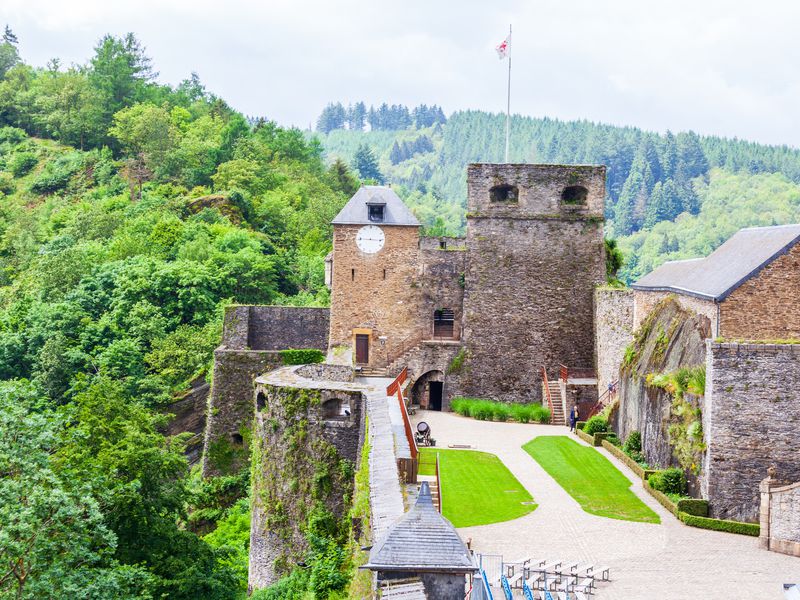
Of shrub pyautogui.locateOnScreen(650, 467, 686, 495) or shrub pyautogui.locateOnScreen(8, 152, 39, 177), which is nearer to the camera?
shrub pyautogui.locateOnScreen(650, 467, 686, 495)

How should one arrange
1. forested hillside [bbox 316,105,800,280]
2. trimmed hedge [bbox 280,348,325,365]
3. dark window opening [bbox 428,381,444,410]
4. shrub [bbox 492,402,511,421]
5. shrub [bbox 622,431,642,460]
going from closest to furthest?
shrub [bbox 622,431,642,460]
trimmed hedge [bbox 280,348,325,365]
shrub [bbox 492,402,511,421]
dark window opening [bbox 428,381,444,410]
forested hillside [bbox 316,105,800,280]

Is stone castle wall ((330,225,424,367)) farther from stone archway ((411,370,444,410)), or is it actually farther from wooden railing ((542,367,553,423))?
wooden railing ((542,367,553,423))

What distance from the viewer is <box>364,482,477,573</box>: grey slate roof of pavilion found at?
36.8ft

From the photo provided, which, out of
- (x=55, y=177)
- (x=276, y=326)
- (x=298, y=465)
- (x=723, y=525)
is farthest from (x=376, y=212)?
(x=55, y=177)

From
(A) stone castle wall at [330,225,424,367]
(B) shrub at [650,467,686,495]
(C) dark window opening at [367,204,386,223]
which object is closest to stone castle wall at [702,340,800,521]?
(B) shrub at [650,467,686,495]

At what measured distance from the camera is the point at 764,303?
2308cm

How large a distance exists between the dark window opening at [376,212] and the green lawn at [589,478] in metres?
11.2

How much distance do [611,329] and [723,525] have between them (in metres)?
14.2

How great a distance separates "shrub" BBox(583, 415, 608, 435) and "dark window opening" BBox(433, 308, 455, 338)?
8.34 m

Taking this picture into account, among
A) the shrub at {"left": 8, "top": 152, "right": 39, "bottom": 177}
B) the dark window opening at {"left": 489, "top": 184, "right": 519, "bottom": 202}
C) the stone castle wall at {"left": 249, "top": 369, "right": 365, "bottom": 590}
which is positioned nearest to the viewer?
the stone castle wall at {"left": 249, "top": 369, "right": 365, "bottom": 590}

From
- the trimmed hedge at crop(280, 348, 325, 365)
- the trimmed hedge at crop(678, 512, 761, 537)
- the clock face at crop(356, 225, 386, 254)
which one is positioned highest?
the clock face at crop(356, 225, 386, 254)

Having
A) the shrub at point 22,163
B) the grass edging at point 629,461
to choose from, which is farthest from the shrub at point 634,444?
the shrub at point 22,163

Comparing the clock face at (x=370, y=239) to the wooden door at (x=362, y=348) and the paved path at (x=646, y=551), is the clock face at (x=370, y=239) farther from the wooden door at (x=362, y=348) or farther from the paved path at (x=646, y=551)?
the paved path at (x=646, y=551)

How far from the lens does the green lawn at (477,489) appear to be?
2078 cm
